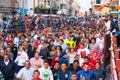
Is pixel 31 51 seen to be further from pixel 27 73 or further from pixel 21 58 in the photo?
pixel 27 73

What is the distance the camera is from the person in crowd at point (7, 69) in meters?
13.4

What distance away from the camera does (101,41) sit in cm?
2062

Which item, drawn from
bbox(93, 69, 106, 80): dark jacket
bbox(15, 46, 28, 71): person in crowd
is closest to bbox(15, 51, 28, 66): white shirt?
bbox(15, 46, 28, 71): person in crowd

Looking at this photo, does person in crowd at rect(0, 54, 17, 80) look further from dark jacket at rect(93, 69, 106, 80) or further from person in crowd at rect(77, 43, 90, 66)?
person in crowd at rect(77, 43, 90, 66)

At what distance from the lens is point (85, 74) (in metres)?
12.5

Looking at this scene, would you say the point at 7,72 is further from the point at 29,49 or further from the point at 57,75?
the point at 29,49

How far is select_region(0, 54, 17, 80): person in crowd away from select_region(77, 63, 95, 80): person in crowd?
2.24 meters

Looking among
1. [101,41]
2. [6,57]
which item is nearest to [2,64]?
[6,57]

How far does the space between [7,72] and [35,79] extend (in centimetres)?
185

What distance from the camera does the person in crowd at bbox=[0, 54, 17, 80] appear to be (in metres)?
13.4

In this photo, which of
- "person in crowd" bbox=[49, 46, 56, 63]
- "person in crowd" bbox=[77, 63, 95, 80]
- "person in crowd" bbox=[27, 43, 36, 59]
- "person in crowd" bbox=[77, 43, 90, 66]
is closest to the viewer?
"person in crowd" bbox=[77, 63, 95, 80]

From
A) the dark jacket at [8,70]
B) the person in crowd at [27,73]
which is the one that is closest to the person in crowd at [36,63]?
the dark jacket at [8,70]

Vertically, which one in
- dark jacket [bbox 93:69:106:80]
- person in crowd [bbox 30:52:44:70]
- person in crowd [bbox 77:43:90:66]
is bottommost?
dark jacket [bbox 93:69:106:80]

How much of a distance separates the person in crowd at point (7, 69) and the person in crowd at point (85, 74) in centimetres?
224
